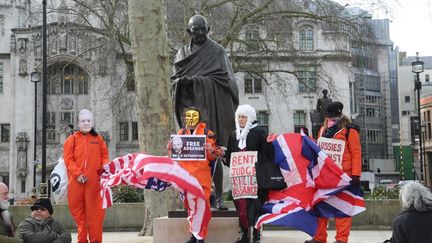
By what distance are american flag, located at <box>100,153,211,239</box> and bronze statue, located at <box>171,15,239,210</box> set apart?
0.97 metres

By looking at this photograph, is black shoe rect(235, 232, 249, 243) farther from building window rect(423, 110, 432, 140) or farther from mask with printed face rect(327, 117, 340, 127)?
building window rect(423, 110, 432, 140)

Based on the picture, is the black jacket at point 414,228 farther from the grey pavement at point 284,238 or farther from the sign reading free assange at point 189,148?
the grey pavement at point 284,238

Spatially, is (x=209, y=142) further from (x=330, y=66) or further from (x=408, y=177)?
(x=408, y=177)

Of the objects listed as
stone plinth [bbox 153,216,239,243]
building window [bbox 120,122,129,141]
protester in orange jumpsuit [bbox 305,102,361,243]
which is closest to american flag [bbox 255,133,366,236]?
protester in orange jumpsuit [bbox 305,102,361,243]

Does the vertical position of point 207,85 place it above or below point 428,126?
below

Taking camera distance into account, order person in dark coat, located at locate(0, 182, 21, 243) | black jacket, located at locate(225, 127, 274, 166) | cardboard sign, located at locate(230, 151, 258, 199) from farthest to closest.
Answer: black jacket, located at locate(225, 127, 274, 166) < cardboard sign, located at locate(230, 151, 258, 199) < person in dark coat, located at locate(0, 182, 21, 243)

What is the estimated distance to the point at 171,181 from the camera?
22.6 ft

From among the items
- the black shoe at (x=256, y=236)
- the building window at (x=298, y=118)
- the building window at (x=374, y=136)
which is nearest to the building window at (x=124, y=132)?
the building window at (x=298, y=118)

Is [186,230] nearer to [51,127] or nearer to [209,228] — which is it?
[209,228]

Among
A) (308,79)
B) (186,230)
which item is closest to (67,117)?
(308,79)

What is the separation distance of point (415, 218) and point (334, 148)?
2745 millimetres

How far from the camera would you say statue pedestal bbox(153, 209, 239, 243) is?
7.43 metres

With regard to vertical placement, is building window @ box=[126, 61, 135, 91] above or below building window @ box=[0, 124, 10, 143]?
above

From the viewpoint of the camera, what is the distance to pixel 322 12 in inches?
1018
